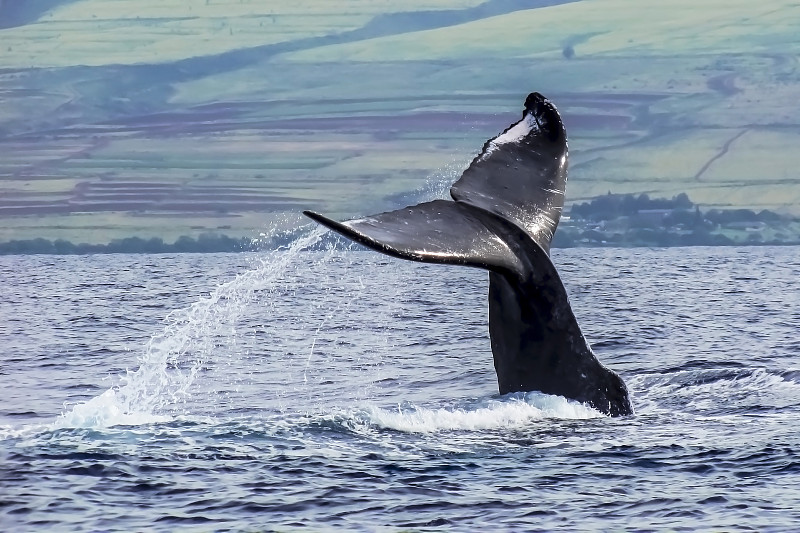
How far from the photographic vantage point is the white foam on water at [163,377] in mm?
12633

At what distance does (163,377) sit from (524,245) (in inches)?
428

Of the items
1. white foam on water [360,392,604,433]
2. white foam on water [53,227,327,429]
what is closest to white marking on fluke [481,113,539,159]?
white foam on water [53,227,327,429]

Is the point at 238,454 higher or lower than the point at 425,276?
higher

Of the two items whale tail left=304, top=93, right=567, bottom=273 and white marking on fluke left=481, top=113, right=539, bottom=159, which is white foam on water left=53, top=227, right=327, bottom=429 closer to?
whale tail left=304, top=93, right=567, bottom=273

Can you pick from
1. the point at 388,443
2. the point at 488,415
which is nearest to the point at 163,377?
the point at 488,415

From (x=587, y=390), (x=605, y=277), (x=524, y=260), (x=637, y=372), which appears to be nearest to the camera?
(x=524, y=260)

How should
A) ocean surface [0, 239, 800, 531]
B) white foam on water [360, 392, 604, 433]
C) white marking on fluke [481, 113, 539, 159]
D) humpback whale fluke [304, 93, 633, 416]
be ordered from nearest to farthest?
ocean surface [0, 239, 800, 531], humpback whale fluke [304, 93, 633, 416], white foam on water [360, 392, 604, 433], white marking on fluke [481, 113, 539, 159]

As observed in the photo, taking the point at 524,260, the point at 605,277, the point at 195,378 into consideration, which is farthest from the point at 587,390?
the point at 605,277

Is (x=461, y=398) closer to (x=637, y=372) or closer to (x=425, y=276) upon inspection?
(x=637, y=372)

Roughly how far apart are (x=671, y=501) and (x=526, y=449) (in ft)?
5.69

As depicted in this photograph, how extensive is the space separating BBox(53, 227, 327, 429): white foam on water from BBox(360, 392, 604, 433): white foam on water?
1849 millimetres

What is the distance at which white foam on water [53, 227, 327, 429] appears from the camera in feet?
41.4

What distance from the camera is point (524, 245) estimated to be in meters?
10.5

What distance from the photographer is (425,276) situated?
239 ft
